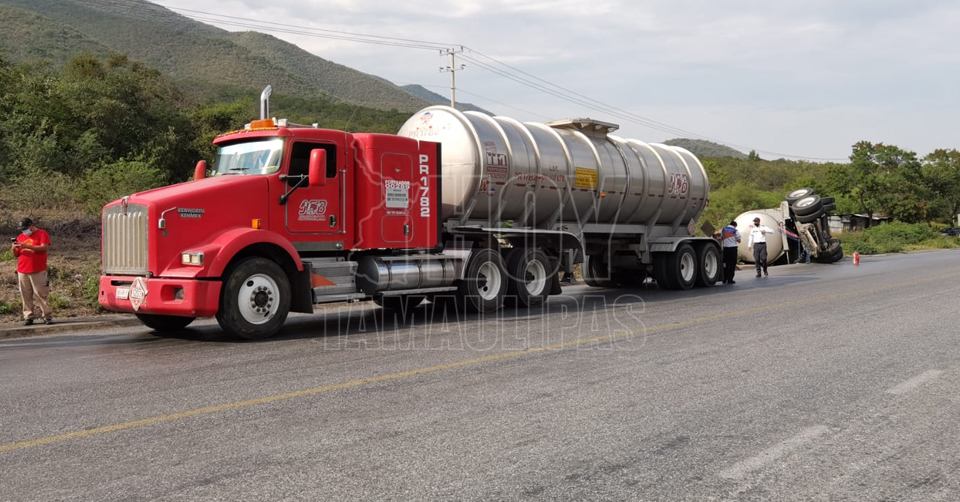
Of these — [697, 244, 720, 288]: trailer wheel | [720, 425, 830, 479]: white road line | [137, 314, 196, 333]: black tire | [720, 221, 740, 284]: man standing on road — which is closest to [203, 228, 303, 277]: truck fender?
[137, 314, 196, 333]: black tire

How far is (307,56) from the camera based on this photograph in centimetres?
13550

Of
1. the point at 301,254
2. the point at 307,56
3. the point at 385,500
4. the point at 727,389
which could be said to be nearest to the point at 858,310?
the point at 727,389

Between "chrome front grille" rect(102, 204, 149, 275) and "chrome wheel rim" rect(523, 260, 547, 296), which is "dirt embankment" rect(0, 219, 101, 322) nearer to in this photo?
"chrome front grille" rect(102, 204, 149, 275)

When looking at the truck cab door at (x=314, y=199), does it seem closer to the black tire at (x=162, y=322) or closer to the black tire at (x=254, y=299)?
the black tire at (x=254, y=299)

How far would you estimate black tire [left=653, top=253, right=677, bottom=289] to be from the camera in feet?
57.1

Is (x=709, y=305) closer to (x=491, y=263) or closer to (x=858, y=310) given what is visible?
(x=858, y=310)

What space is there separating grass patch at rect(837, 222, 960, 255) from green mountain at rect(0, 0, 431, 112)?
59771 mm

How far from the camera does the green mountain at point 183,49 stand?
8769cm

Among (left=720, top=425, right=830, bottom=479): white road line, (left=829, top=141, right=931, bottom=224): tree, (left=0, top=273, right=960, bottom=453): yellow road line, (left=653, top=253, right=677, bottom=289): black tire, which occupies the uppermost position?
(left=829, top=141, right=931, bottom=224): tree

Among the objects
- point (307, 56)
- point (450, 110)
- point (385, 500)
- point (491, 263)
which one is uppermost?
point (307, 56)

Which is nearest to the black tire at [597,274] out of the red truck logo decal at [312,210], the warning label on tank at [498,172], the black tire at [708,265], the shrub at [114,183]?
the black tire at [708,265]

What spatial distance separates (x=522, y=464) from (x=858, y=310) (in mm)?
9452

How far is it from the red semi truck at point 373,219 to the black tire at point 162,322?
0.02m

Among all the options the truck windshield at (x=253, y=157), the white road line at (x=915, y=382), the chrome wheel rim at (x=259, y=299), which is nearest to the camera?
the white road line at (x=915, y=382)
